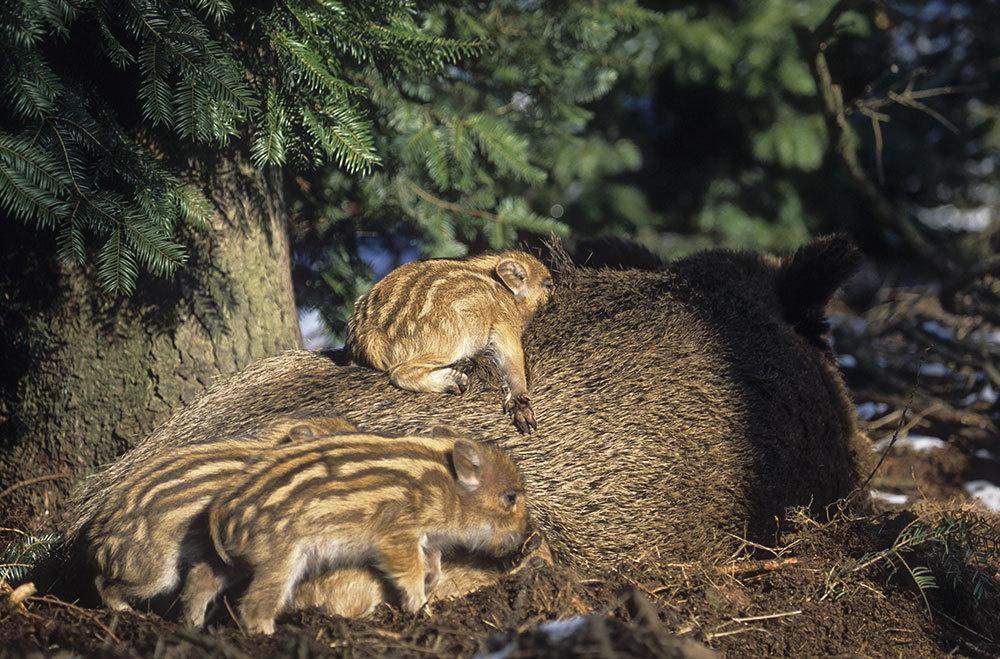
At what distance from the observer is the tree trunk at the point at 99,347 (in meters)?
3.90

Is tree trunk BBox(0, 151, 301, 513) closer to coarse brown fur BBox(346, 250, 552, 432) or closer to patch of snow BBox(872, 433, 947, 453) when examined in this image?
coarse brown fur BBox(346, 250, 552, 432)

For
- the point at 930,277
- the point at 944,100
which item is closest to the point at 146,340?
the point at 930,277

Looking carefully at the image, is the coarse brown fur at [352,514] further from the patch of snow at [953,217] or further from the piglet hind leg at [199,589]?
the patch of snow at [953,217]

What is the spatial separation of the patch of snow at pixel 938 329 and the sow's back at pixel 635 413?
3.84 meters

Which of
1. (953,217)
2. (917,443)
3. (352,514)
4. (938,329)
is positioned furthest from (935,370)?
(352,514)

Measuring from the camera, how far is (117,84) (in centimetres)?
381

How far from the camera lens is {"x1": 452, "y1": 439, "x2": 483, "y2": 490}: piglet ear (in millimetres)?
2990

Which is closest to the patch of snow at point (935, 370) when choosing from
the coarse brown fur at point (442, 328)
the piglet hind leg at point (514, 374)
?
the coarse brown fur at point (442, 328)

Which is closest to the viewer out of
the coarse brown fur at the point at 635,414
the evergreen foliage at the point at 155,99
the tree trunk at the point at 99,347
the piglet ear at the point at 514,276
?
the evergreen foliage at the point at 155,99

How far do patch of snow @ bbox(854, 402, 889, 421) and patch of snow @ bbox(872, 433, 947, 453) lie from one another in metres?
0.28

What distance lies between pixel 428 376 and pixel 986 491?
4306 mm

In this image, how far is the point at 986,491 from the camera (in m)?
5.63

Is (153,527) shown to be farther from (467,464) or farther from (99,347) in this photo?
(99,347)

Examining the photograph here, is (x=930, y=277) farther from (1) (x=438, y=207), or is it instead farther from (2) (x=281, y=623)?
(2) (x=281, y=623)
